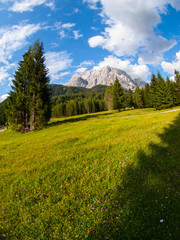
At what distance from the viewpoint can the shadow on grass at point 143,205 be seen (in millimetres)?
3115

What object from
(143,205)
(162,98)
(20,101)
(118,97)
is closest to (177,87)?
(162,98)

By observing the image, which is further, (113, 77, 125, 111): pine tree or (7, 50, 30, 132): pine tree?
(113, 77, 125, 111): pine tree

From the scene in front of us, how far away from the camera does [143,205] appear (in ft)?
12.8

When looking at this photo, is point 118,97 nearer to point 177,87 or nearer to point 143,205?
point 177,87

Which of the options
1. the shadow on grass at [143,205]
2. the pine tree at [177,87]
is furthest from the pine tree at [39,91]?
the pine tree at [177,87]

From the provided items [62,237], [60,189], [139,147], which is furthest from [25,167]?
[139,147]

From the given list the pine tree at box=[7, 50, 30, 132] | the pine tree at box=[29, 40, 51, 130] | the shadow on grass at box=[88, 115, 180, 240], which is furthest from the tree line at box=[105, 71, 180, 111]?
the shadow on grass at box=[88, 115, 180, 240]

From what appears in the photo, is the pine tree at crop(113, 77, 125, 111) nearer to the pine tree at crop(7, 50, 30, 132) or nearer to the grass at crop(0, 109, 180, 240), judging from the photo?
the pine tree at crop(7, 50, 30, 132)

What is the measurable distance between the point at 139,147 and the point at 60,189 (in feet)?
19.1

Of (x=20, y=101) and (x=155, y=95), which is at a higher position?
(x=155, y=95)

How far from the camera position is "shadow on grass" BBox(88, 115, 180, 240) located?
3115 mm

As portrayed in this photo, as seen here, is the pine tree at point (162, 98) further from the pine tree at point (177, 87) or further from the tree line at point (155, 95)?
the pine tree at point (177, 87)

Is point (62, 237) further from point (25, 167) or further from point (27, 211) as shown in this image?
point (25, 167)

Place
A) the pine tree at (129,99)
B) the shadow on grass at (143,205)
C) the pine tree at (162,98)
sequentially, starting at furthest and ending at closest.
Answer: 1. the pine tree at (129,99)
2. the pine tree at (162,98)
3. the shadow on grass at (143,205)
